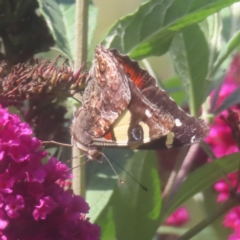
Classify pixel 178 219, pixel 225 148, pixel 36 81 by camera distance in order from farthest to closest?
pixel 178 219, pixel 225 148, pixel 36 81

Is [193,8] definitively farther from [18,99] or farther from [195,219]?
[195,219]

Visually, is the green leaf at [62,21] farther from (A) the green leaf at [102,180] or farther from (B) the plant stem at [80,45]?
(A) the green leaf at [102,180]

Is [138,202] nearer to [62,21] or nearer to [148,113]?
[148,113]

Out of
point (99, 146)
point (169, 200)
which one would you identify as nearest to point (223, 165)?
point (169, 200)

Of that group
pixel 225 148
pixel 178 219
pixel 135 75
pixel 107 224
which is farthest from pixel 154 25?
pixel 178 219

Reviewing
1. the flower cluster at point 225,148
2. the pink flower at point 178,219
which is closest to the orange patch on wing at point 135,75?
the flower cluster at point 225,148

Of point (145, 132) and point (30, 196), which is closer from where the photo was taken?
point (30, 196)
